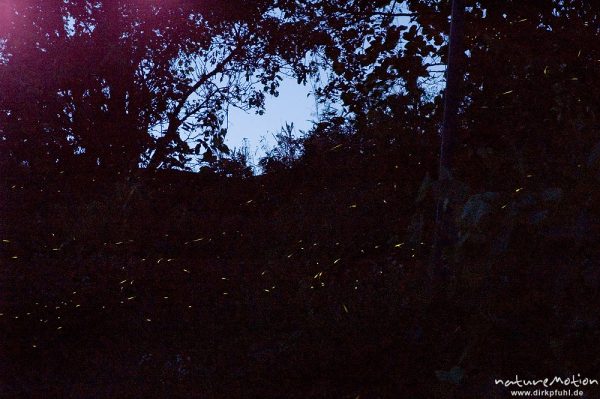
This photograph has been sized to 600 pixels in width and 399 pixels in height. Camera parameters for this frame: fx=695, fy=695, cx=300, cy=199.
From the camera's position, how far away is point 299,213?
8.35 m

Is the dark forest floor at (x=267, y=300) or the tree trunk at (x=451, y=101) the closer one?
the dark forest floor at (x=267, y=300)

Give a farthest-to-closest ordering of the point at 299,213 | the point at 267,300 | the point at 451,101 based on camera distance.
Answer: the point at 299,213 < the point at 267,300 < the point at 451,101

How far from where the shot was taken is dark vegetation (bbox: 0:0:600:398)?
119 inches

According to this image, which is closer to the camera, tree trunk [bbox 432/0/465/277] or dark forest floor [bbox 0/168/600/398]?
dark forest floor [bbox 0/168/600/398]

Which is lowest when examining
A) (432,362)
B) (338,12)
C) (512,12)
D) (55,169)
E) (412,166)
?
(432,362)

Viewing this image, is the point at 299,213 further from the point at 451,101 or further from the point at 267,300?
the point at 451,101

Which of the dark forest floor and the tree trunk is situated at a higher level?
the tree trunk

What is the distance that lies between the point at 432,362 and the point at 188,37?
6873 millimetres

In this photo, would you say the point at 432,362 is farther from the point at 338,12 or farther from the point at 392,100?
the point at 338,12

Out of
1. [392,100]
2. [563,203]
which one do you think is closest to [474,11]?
[392,100]

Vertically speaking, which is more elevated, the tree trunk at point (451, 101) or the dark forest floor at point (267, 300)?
the tree trunk at point (451, 101)

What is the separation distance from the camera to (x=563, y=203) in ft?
8.72

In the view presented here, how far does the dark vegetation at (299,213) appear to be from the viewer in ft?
9.95

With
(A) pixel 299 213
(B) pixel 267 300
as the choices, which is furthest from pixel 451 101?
(A) pixel 299 213
